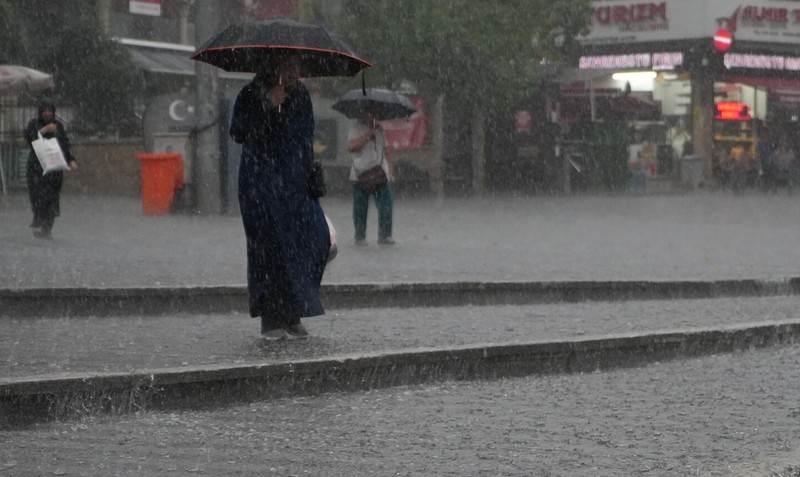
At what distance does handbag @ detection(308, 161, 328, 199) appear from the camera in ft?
28.6

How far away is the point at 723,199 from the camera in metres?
33.5

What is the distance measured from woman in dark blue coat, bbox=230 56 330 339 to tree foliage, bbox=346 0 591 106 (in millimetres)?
23581

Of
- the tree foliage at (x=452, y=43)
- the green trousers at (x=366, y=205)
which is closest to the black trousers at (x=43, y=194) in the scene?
the green trousers at (x=366, y=205)

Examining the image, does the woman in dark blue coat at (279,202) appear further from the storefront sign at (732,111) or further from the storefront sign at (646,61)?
the storefront sign at (732,111)

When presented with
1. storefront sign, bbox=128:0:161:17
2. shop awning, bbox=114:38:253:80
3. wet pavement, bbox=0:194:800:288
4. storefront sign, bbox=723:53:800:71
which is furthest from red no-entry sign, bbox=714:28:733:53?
wet pavement, bbox=0:194:800:288

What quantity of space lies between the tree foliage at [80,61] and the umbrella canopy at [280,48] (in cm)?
2306

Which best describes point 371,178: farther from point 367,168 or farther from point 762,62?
point 762,62

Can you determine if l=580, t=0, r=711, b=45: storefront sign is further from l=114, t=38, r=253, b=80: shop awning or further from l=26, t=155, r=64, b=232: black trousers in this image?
l=26, t=155, r=64, b=232: black trousers

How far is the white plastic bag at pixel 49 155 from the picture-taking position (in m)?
16.8

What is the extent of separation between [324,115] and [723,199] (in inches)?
349

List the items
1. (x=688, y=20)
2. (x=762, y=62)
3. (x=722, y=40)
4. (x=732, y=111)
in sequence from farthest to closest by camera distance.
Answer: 1. (x=732, y=111)
2. (x=762, y=62)
3. (x=688, y=20)
4. (x=722, y=40)

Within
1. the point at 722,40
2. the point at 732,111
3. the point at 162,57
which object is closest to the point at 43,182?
the point at 162,57

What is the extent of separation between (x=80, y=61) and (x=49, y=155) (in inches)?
614

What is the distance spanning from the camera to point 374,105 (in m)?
16.2
